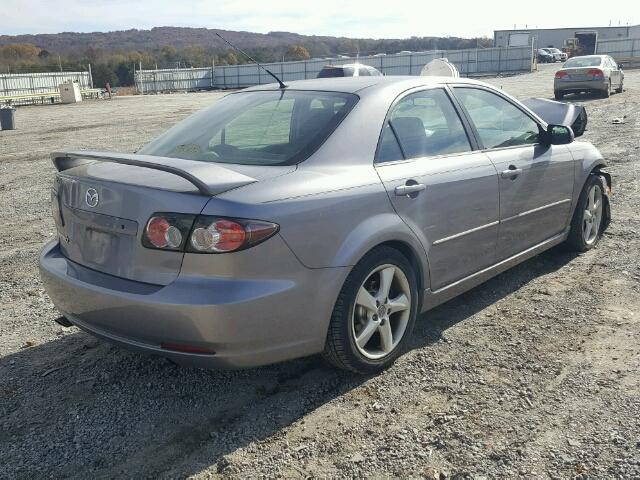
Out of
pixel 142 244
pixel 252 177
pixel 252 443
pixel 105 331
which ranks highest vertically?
pixel 252 177

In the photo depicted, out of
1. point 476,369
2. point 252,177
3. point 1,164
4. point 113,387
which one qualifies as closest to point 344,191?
point 252,177

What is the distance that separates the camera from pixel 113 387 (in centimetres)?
357

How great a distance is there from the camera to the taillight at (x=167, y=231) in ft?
9.50

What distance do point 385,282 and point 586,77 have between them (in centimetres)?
2148

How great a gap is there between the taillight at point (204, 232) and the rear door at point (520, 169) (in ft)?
6.85

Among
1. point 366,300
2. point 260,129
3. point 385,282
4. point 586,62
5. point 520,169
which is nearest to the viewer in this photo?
point 366,300

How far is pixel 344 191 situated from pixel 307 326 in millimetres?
704

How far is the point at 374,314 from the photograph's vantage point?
3514mm

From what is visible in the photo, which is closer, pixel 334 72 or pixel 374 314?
pixel 374 314

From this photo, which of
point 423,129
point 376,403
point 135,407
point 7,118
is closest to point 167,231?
point 135,407

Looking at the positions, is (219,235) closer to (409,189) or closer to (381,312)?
(381,312)

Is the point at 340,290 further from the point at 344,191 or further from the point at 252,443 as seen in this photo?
the point at 252,443

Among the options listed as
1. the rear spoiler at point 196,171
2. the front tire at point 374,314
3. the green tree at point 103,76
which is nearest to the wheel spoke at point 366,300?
the front tire at point 374,314

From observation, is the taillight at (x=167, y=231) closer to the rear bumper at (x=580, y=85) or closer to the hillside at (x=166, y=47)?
the rear bumper at (x=580, y=85)
